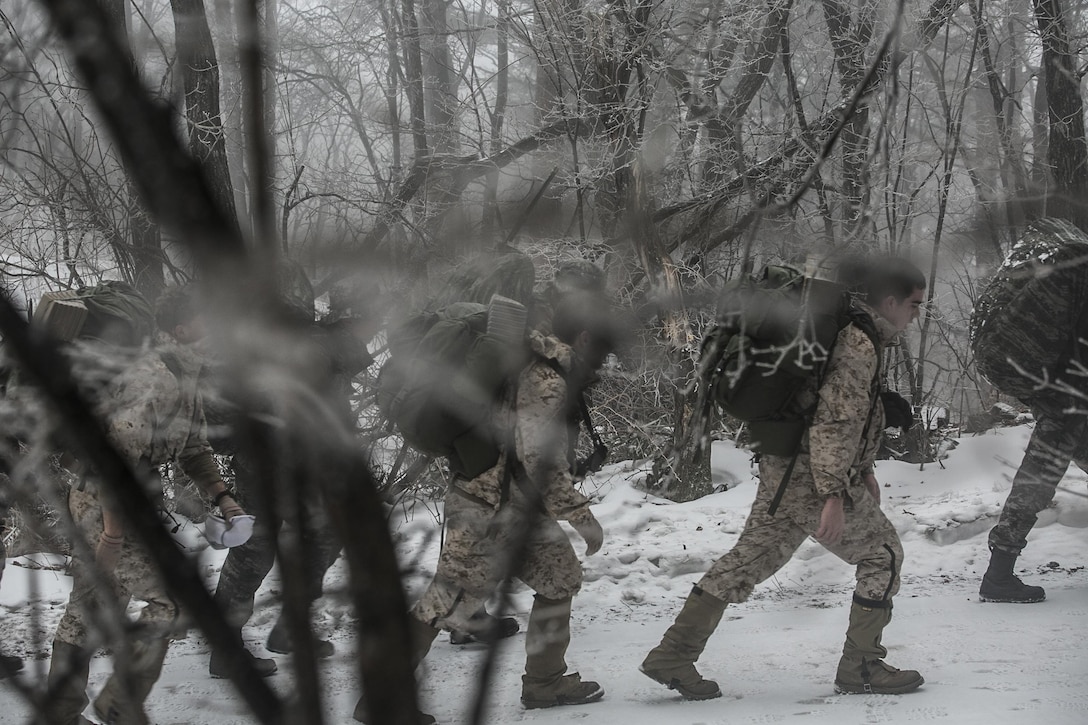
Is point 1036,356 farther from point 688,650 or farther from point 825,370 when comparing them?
point 688,650

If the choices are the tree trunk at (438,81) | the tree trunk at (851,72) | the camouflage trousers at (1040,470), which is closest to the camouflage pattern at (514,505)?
the camouflage trousers at (1040,470)

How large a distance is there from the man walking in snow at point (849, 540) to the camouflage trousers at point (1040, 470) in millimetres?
1276

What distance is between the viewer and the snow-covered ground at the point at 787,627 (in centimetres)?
378

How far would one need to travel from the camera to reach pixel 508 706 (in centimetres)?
400

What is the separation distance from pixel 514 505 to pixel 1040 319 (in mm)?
2725

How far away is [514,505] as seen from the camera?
3414 mm

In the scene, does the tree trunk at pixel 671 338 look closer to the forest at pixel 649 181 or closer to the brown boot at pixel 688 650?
the forest at pixel 649 181

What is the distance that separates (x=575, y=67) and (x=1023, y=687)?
17.0 ft

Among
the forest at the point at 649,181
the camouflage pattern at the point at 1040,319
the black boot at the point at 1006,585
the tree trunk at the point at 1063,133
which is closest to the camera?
the camouflage pattern at the point at 1040,319

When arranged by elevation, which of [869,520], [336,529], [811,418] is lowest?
[869,520]

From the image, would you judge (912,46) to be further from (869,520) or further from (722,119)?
(869,520)

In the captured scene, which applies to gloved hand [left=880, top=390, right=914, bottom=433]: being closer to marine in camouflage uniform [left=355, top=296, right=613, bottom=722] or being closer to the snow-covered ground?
the snow-covered ground

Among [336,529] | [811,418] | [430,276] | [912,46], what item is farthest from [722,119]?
[336,529]

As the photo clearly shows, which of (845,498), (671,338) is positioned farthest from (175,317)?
(671,338)
